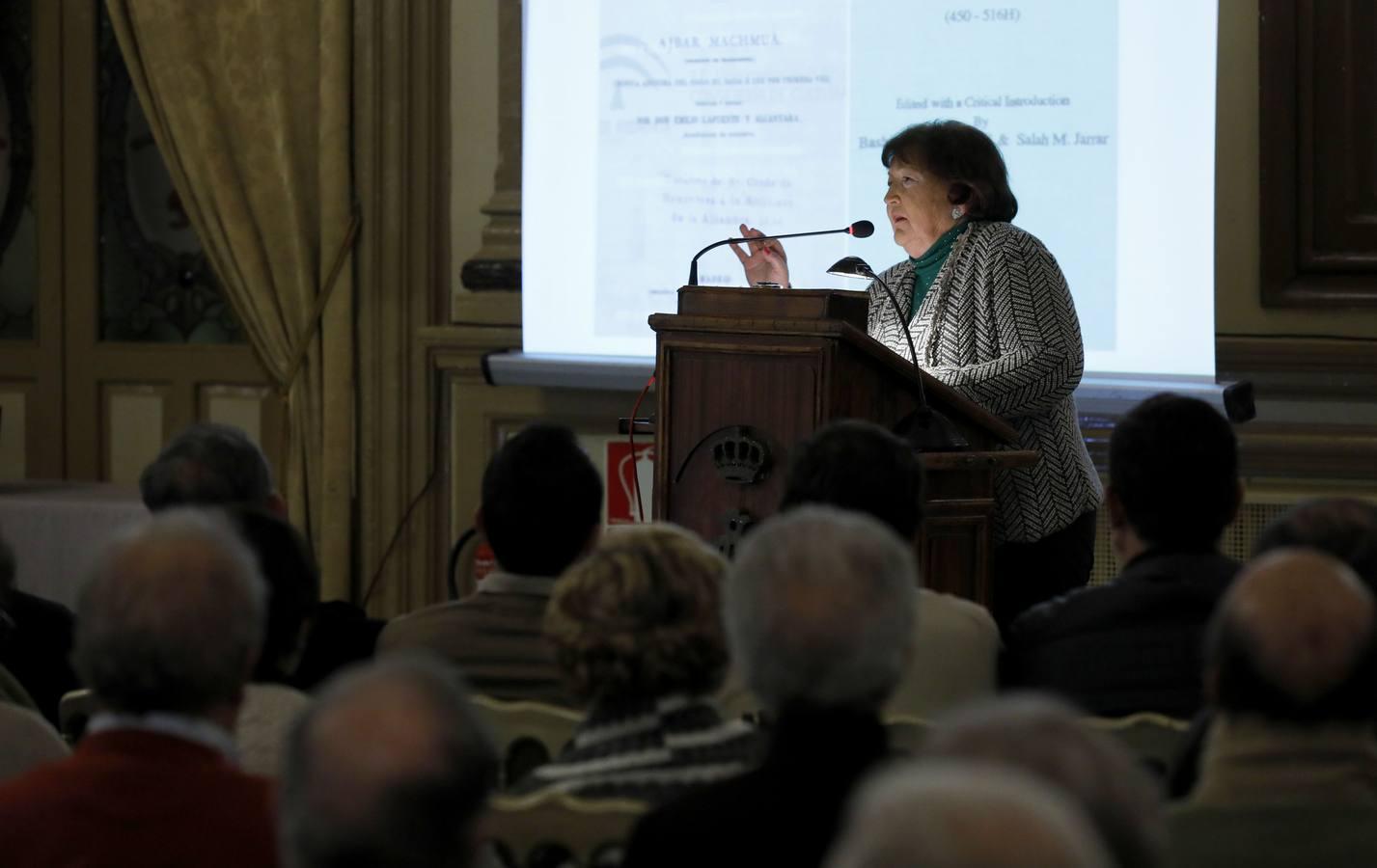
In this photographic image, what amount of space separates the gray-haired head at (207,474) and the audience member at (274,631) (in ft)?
1.79

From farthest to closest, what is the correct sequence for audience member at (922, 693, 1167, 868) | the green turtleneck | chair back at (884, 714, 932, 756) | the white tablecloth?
1. the white tablecloth
2. the green turtleneck
3. chair back at (884, 714, 932, 756)
4. audience member at (922, 693, 1167, 868)

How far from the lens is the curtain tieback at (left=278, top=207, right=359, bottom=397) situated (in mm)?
5590

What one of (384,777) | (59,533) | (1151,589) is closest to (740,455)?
(1151,589)

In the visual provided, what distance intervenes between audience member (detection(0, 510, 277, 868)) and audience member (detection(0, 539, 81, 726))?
116 cm

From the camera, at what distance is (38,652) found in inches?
106

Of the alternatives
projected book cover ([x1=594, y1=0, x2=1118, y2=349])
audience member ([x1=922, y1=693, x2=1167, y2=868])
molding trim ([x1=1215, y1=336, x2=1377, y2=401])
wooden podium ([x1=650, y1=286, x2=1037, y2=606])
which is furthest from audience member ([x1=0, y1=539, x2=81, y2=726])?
molding trim ([x1=1215, y1=336, x2=1377, y2=401])

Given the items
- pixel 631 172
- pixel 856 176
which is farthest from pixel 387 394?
pixel 856 176

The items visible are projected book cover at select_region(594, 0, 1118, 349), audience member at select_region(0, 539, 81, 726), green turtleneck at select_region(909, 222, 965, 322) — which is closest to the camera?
audience member at select_region(0, 539, 81, 726)

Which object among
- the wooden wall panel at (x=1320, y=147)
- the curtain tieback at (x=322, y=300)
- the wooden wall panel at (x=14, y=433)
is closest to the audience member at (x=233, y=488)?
the curtain tieback at (x=322, y=300)

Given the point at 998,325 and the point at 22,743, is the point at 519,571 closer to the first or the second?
the point at 22,743

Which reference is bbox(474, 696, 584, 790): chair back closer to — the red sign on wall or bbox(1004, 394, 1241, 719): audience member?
bbox(1004, 394, 1241, 719): audience member

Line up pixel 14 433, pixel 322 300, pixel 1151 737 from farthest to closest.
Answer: pixel 14 433 → pixel 322 300 → pixel 1151 737

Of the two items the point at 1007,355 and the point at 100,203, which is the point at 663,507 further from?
the point at 100,203

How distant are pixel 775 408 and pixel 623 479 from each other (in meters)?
2.48
